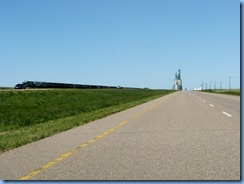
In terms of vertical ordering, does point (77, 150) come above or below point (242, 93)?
below

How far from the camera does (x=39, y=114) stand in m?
23.6

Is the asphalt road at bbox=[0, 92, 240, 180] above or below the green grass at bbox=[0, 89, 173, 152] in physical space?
above

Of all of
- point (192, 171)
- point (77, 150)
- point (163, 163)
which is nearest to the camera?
point (192, 171)

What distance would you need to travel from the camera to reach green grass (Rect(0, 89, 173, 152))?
39.0ft

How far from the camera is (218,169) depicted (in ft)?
20.6

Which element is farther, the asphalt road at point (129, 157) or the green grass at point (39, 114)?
the green grass at point (39, 114)

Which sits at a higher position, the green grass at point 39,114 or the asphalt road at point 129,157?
the asphalt road at point 129,157

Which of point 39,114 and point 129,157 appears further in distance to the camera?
point 39,114

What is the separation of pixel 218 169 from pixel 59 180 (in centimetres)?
268

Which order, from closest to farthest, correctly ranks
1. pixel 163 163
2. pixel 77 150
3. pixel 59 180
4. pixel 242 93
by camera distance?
pixel 242 93, pixel 59 180, pixel 163 163, pixel 77 150

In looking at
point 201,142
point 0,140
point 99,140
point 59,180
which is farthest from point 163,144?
point 0,140

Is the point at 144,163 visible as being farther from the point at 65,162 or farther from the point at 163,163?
the point at 65,162

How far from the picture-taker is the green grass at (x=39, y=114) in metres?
11.9

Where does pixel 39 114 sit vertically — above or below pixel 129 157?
below
